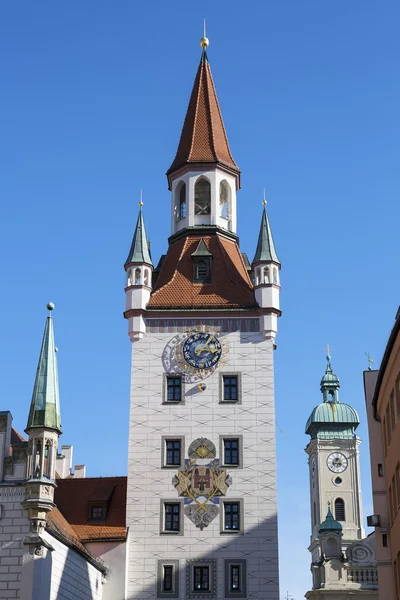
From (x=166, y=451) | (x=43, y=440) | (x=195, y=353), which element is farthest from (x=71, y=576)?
(x=195, y=353)

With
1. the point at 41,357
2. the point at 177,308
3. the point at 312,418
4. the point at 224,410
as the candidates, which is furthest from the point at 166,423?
the point at 312,418

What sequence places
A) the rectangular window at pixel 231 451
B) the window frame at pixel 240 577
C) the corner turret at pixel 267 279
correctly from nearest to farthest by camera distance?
the window frame at pixel 240 577, the rectangular window at pixel 231 451, the corner turret at pixel 267 279

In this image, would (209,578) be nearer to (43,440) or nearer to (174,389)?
(174,389)

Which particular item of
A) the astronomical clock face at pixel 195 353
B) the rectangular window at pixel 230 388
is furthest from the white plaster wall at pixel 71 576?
the astronomical clock face at pixel 195 353

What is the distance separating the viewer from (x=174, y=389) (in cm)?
4197

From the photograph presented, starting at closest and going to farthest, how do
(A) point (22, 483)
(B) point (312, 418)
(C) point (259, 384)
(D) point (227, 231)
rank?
(A) point (22, 483) < (C) point (259, 384) < (D) point (227, 231) < (B) point (312, 418)

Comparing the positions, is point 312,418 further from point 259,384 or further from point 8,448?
point 8,448

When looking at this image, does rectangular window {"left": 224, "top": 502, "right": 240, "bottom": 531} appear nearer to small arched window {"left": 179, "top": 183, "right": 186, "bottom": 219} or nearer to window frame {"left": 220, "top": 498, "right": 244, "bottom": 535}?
window frame {"left": 220, "top": 498, "right": 244, "bottom": 535}

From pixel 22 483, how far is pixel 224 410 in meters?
11.9

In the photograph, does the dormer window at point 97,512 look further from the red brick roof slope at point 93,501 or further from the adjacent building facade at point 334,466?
the adjacent building facade at point 334,466

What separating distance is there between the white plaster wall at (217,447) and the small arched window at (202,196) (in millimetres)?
7269

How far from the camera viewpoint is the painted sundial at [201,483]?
40.0 metres

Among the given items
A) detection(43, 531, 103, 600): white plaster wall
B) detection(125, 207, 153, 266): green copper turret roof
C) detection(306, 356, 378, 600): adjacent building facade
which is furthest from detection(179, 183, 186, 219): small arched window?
detection(306, 356, 378, 600): adjacent building facade

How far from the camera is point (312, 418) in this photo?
97000mm
